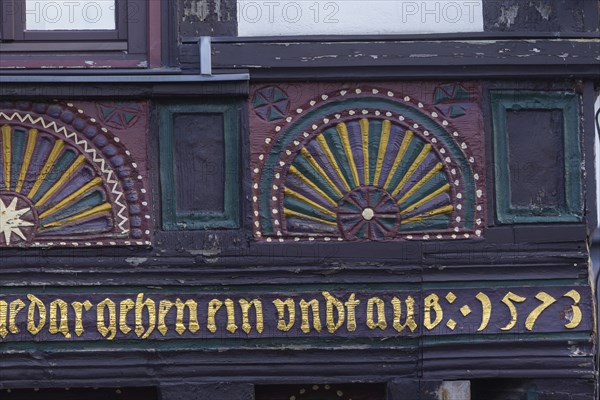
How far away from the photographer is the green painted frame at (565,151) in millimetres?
6754

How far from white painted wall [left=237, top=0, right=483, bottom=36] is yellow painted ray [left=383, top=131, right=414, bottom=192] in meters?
0.44

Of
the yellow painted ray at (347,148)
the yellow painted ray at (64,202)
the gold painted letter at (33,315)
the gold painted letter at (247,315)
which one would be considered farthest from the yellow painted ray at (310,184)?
the gold painted letter at (33,315)

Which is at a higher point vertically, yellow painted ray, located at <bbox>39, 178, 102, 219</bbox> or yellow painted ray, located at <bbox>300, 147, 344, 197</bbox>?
yellow painted ray, located at <bbox>300, 147, 344, 197</bbox>

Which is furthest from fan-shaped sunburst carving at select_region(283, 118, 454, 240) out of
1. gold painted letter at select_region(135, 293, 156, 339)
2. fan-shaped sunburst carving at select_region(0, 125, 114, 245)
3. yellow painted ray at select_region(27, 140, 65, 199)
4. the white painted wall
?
yellow painted ray at select_region(27, 140, 65, 199)

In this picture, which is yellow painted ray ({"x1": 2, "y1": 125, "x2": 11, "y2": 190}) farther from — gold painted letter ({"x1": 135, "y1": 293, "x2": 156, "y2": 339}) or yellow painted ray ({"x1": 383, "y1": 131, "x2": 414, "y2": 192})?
yellow painted ray ({"x1": 383, "y1": 131, "x2": 414, "y2": 192})

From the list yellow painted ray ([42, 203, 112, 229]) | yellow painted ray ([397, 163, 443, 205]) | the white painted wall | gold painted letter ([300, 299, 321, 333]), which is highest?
the white painted wall

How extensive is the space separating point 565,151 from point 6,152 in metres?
2.28

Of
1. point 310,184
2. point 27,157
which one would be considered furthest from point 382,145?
point 27,157

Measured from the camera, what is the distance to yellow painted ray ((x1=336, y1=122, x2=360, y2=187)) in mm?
6723

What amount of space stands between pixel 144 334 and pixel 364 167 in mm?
1121

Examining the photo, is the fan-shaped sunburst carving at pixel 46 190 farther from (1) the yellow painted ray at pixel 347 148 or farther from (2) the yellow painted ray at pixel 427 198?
(2) the yellow painted ray at pixel 427 198

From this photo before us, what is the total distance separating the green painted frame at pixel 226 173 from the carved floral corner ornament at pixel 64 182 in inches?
4.1

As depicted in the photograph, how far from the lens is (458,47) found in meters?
6.74

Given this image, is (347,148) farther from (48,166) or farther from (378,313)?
(48,166)
